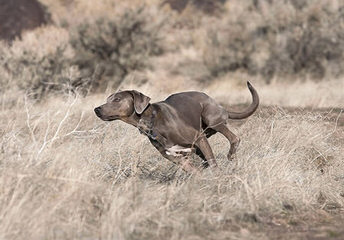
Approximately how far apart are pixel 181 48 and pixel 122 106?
20.5 metres

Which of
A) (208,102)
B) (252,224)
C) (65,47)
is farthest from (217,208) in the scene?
(65,47)

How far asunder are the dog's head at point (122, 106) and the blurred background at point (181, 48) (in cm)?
886

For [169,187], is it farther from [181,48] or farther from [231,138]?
[181,48]

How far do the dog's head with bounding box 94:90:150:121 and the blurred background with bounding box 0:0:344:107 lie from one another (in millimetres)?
8861

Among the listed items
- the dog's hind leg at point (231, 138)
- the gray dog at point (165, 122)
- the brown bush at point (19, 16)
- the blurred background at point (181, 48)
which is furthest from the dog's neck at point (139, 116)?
the brown bush at point (19, 16)

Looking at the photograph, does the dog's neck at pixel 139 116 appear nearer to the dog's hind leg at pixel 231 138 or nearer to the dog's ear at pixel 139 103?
the dog's ear at pixel 139 103

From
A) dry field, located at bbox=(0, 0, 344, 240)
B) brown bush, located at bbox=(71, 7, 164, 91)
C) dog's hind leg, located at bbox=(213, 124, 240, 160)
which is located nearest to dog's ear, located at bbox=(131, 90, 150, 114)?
dry field, located at bbox=(0, 0, 344, 240)

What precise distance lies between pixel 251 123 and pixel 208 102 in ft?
4.56

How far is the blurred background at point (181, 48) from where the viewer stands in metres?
18.3

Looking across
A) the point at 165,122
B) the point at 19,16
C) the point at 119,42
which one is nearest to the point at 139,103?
the point at 165,122

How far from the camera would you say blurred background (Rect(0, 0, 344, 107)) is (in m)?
18.3

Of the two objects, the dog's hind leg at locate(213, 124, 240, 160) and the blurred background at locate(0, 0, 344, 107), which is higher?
the dog's hind leg at locate(213, 124, 240, 160)

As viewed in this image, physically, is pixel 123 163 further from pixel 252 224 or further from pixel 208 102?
pixel 252 224

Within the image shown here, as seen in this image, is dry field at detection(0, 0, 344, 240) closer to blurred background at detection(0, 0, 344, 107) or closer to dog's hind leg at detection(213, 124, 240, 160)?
dog's hind leg at detection(213, 124, 240, 160)
